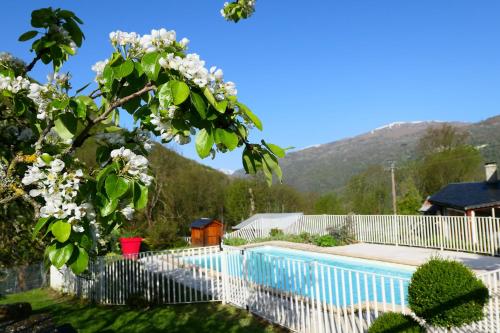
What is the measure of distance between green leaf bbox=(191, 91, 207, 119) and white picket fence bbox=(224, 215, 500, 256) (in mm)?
14273

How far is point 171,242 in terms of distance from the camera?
20234mm

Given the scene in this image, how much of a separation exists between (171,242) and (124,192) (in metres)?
19.7

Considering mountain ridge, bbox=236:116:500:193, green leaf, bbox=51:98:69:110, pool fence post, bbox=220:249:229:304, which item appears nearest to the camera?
green leaf, bbox=51:98:69:110

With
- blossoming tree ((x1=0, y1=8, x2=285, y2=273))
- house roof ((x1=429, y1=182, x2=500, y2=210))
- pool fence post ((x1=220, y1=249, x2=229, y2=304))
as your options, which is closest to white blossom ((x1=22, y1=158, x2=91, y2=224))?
blossoming tree ((x1=0, y1=8, x2=285, y2=273))

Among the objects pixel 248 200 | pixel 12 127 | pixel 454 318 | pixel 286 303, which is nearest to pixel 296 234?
pixel 248 200

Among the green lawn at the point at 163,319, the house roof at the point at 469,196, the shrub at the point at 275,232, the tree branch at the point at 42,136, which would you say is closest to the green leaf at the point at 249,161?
the tree branch at the point at 42,136

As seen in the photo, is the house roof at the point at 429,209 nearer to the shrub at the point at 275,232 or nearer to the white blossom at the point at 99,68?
the shrub at the point at 275,232

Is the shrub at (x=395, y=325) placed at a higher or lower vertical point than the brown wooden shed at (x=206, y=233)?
higher

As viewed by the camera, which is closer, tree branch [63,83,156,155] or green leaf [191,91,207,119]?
green leaf [191,91,207,119]

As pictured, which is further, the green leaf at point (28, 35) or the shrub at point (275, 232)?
the shrub at point (275, 232)

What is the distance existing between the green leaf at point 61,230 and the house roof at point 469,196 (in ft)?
59.0

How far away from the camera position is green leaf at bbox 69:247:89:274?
1.21 meters

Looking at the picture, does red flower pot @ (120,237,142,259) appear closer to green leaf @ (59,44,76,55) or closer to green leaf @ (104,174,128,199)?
green leaf @ (59,44,76,55)

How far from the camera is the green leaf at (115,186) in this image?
3.96 ft
